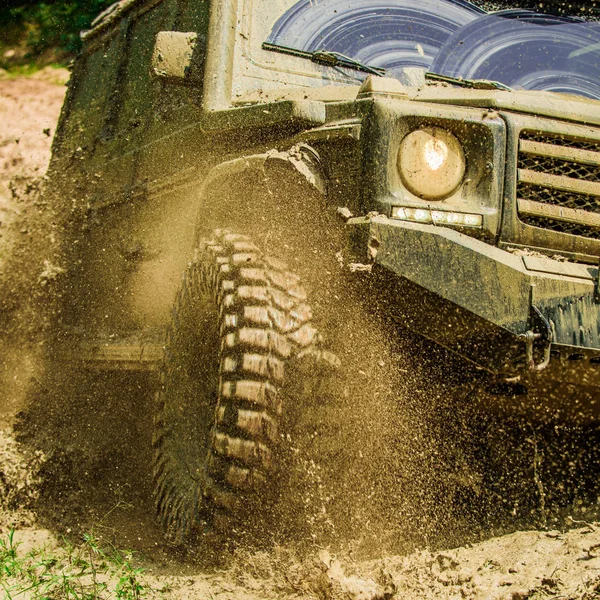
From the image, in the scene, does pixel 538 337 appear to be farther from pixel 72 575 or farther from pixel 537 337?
pixel 72 575

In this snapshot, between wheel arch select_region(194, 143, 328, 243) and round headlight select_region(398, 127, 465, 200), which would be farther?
wheel arch select_region(194, 143, 328, 243)

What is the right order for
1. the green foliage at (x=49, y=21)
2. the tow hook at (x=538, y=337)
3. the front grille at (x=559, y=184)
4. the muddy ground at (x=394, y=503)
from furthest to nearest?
the green foliage at (x=49, y=21) → the front grille at (x=559, y=184) → the muddy ground at (x=394, y=503) → the tow hook at (x=538, y=337)

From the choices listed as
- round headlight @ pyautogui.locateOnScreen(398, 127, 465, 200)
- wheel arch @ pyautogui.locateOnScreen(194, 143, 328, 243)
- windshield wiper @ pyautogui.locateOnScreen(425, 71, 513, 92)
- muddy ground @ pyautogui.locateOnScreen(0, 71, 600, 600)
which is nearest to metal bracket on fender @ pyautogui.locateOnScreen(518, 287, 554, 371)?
muddy ground @ pyautogui.locateOnScreen(0, 71, 600, 600)

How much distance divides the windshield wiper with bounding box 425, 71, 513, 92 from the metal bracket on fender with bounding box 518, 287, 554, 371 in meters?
1.36

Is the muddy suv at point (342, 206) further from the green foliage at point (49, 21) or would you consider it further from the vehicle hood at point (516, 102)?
the green foliage at point (49, 21)

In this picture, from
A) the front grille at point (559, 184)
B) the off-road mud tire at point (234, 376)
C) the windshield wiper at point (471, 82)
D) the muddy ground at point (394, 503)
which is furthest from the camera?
the windshield wiper at point (471, 82)

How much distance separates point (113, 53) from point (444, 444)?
359 centimetres

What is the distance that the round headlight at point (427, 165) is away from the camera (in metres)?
2.21

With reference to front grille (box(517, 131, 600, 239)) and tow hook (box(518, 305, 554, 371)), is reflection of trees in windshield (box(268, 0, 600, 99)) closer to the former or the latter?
front grille (box(517, 131, 600, 239))

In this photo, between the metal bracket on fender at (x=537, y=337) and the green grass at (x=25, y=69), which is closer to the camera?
the metal bracket on fender at (x=537, y=337)

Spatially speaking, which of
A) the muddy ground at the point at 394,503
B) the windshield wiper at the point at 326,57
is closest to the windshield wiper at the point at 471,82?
the windshield wiper at the point at 326,57

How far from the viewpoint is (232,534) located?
2.19 meters

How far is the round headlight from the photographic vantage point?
221 centimetres

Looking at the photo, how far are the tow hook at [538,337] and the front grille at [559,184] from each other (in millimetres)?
458
